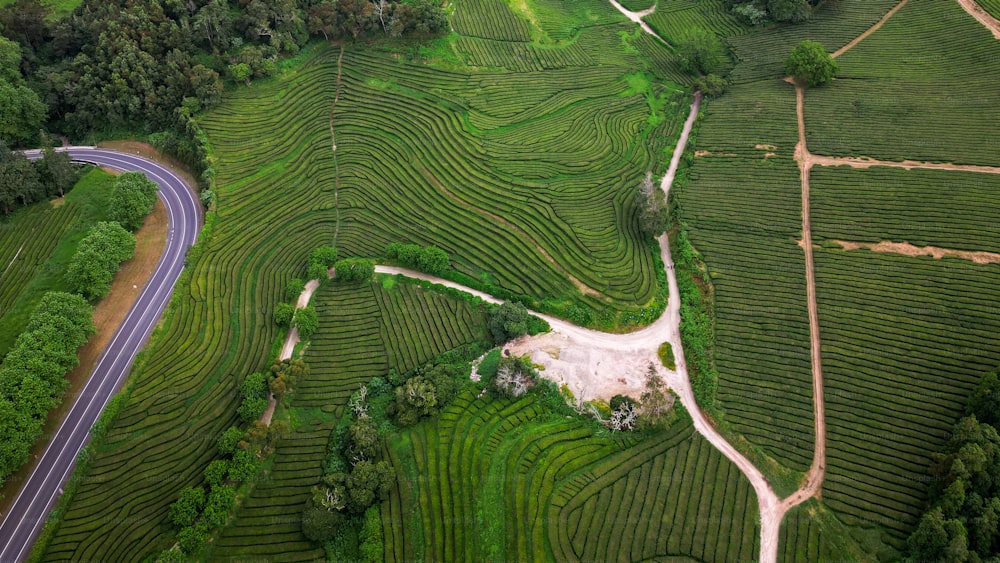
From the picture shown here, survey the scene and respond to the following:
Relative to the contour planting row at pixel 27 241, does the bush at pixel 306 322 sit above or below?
above

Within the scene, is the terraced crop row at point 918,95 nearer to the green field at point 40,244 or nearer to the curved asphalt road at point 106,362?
the curved asphalt road at point 106,362

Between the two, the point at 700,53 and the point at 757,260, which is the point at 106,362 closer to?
the point at 757,260

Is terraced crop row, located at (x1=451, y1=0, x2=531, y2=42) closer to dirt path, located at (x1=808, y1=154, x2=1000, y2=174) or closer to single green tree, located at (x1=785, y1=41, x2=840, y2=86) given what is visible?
single green tree, located at (x1=785, y1=41, x2=840, y2=86)

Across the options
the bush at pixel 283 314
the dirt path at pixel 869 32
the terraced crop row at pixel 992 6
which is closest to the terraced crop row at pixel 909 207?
the dirt path at pixel 869 32

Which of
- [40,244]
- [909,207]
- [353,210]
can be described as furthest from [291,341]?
[909,207]

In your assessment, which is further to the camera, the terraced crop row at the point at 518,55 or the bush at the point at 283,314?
the terraced crop row at the point at 518,55

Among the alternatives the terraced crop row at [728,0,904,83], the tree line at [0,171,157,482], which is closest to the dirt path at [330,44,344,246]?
the tree line at [0,171,157,482]

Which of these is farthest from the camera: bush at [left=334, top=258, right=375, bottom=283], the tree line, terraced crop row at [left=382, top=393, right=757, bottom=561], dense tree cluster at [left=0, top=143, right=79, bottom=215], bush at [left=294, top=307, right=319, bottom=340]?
dense tree cluster at [left=0, top=143, right=79, bottom=215]
